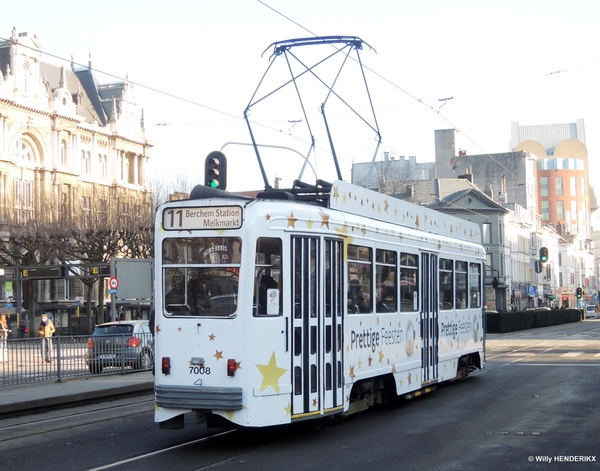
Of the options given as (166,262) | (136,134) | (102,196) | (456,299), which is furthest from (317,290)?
(136,134)

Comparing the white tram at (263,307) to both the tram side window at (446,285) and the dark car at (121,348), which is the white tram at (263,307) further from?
the dark car at (121,348)

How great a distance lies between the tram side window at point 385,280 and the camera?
12.4 m

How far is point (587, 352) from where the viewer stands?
27188mm

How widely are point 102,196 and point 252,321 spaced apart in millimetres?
43589

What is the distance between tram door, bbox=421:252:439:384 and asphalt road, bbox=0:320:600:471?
1.93ft

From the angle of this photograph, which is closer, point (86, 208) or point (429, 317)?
point (429, 317)

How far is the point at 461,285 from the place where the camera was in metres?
16.7

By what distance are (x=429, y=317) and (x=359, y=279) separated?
3263 mm

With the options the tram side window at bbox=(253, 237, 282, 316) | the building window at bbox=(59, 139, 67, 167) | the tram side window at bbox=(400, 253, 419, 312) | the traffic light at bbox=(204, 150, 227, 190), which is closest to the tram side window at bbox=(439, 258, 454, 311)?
the tram side window at bbox=(400, 253, 419, 312)

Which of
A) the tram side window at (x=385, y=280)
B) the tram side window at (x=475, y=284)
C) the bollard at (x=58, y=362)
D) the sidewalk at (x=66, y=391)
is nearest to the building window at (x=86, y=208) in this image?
the sidewalk at (x=66, y=391)

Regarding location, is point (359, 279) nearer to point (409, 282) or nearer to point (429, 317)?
point (409, 282)

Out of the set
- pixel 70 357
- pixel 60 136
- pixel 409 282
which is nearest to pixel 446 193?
pixel 60 136

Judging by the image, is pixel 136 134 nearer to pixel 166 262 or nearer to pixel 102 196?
pixel 102 196

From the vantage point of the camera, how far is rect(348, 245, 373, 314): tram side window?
11375mm
